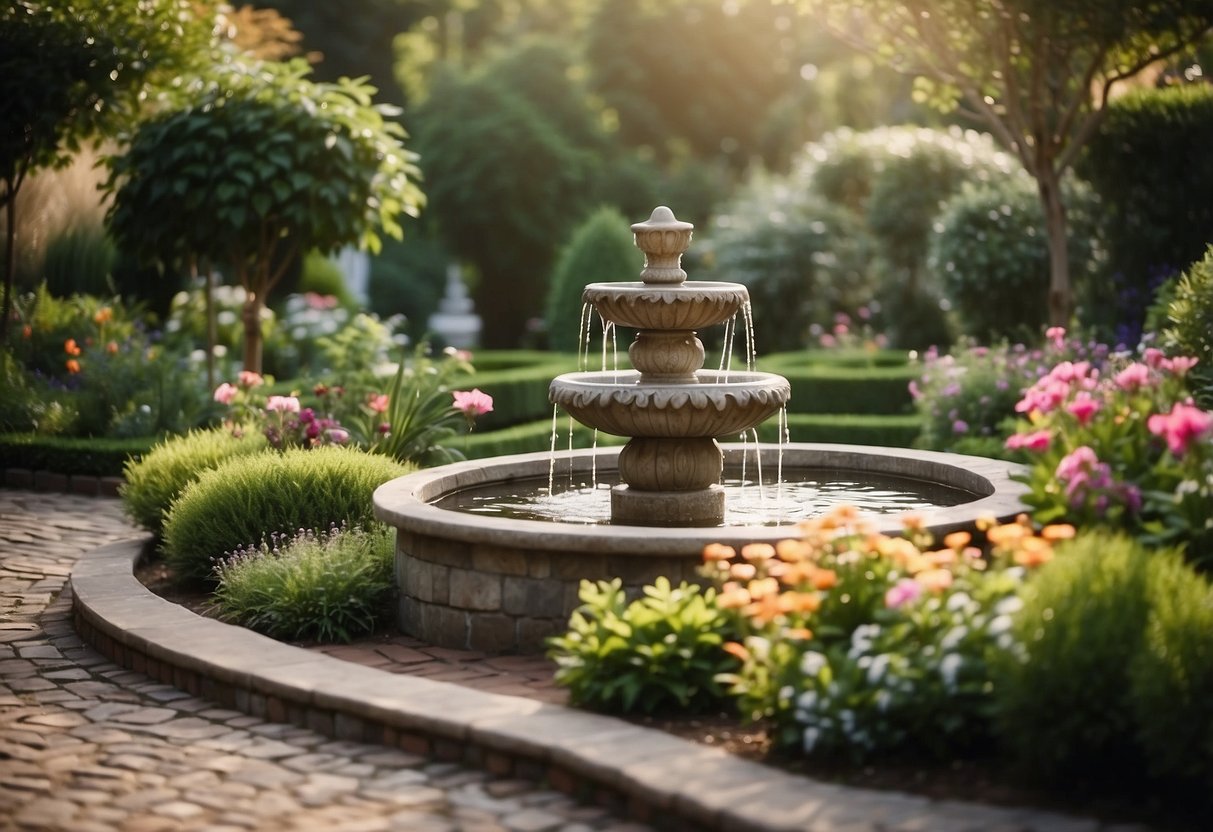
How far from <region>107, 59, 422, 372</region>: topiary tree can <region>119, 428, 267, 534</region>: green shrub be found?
298 centimetres

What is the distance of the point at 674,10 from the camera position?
37875mm

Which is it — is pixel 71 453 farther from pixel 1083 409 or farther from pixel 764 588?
pixel 1083 409

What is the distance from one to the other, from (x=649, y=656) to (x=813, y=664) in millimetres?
813

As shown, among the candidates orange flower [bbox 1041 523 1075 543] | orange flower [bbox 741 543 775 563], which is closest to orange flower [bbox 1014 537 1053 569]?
orange flower [bbox 1041 523 1075 543]

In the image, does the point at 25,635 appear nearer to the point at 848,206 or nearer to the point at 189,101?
the point at 189,101

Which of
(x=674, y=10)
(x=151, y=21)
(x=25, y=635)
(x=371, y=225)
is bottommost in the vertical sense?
(x=25, y=635)

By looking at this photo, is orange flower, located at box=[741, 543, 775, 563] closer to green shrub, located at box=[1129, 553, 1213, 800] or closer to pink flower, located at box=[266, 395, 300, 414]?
green shrub, located at box=[1129, 553, 1213, 800]

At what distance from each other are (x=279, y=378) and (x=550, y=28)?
35756 millimetres

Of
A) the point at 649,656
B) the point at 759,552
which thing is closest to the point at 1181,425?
the point at 759,552

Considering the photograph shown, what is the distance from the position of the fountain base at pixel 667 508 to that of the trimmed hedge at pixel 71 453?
555cm

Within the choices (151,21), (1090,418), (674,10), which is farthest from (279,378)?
(674,10)

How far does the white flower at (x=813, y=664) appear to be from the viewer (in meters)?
5.13

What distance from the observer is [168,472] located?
362 inches

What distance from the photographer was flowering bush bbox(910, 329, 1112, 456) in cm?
1213
